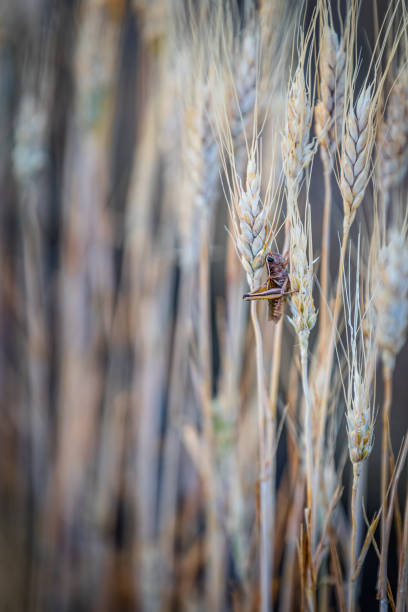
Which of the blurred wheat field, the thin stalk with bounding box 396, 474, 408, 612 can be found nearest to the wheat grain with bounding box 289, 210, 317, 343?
the blurred wheat field

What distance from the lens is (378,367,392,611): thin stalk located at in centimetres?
48

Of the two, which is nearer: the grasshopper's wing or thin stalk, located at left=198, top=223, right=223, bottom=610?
the grasshopper's wing

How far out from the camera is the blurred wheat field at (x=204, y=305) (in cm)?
48

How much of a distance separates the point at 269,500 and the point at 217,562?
0.84ft

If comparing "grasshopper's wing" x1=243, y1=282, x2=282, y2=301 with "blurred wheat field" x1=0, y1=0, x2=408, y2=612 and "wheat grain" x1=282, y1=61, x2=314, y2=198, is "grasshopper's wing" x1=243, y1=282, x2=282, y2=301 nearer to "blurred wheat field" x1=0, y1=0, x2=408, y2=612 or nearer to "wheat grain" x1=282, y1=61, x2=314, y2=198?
"blurred wheat field" x1=0, y1=0, x2=408, y2=612

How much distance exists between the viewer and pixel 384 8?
485 mm

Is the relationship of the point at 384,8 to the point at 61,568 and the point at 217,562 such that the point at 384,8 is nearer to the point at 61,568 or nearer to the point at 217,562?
the point at 217,562

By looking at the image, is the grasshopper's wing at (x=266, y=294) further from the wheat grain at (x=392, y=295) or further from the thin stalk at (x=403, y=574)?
the thin stalk at (x=403, y=574)

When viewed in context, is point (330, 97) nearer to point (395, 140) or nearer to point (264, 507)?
point (395, 140)

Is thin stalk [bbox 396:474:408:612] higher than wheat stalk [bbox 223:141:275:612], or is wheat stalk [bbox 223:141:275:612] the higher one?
wheat stalk [bbox 223:141:275:612]

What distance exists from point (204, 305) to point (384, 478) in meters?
0.33

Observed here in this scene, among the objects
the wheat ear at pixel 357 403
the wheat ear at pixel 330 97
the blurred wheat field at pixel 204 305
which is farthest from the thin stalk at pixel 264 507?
the wheat ear at pixel 330 97

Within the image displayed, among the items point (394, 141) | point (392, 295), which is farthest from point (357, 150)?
point (392, 295)

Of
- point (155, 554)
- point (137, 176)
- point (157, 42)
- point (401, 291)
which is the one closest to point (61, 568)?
point (155, 554)
